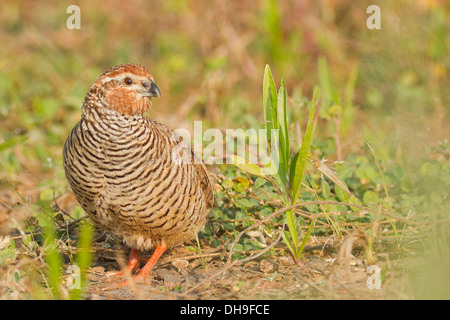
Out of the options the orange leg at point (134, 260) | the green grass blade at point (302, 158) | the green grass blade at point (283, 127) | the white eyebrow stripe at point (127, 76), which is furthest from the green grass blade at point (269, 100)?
the orange leg at point (134, 260)

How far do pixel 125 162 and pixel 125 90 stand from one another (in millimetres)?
437

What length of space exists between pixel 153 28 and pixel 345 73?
2.94m

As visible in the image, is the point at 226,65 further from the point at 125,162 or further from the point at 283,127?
the point at 125,162

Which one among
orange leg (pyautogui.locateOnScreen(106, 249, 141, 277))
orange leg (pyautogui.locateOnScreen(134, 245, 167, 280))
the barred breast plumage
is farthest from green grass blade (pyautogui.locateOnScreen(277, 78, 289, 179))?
orange leg (pyautogui.locateOnScreen(106, 249, 141, 277))

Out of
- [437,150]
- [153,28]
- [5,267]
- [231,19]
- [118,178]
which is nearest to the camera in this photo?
[118,178]

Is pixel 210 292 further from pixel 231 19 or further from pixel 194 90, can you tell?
pixel 231 19

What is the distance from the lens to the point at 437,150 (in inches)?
182

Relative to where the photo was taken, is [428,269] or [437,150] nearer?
[428,269]

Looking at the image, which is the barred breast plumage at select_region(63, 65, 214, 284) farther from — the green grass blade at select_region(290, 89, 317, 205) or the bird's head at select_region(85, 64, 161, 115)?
the green grass blade at select_region(290, 89, 317, 205)

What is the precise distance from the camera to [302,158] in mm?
3633

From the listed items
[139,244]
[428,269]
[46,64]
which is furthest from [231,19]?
[428,269]

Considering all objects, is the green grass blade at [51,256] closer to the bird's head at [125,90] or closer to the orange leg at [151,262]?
the orange leg at [151,262]

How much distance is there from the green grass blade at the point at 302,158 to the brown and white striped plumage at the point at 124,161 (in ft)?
2.18

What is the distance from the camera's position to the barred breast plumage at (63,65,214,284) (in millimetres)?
3578
